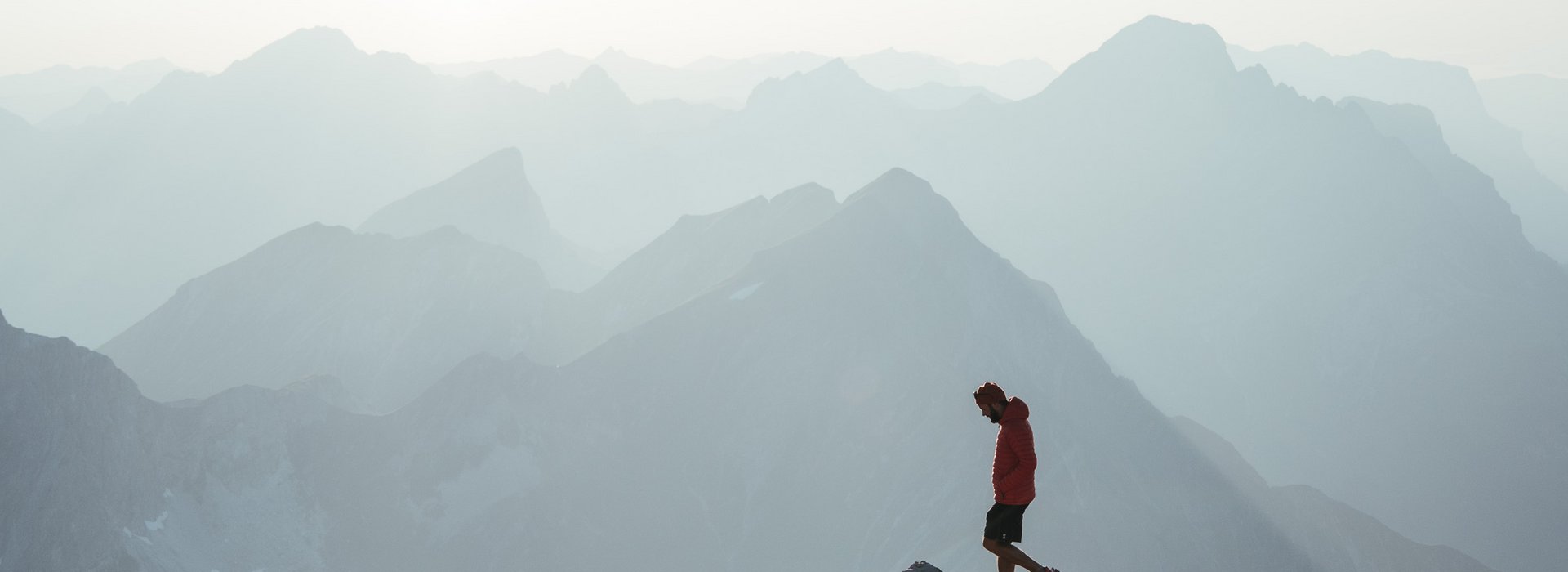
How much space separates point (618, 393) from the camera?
87.5 m

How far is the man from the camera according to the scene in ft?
45.3

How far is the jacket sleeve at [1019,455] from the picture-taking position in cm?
1384

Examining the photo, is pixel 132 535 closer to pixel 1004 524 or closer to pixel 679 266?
pixel 679 266

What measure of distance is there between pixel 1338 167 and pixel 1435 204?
18.5m

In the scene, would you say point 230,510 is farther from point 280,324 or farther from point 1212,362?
point 1212,362

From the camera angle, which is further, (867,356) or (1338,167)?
(1338,167)

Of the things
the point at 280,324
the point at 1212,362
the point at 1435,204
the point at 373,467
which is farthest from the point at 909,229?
the point at 1435,204

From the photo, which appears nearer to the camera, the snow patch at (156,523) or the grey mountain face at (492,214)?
the snow patch at (156,523)

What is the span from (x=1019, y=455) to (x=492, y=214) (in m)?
157

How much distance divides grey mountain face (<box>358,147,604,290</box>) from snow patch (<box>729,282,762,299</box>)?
73.6 meters

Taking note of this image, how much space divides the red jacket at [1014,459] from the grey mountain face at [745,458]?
63658 mm

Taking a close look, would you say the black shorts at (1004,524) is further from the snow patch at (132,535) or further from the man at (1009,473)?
the snow patch at (132,535)

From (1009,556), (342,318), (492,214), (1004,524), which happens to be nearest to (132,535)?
(342,318)

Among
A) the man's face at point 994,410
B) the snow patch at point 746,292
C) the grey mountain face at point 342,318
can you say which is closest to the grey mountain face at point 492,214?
the grey mountain face at point 342,318
